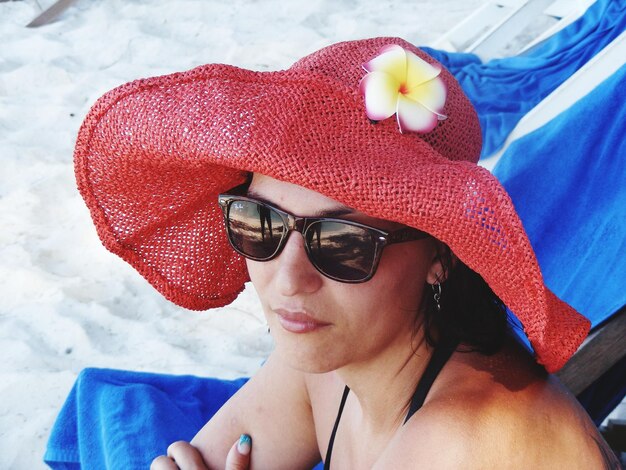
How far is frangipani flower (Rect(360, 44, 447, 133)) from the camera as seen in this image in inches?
43.1

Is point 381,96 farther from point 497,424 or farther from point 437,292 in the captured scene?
point 497,424

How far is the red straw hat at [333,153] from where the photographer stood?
1018mm

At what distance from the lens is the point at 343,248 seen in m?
1.17

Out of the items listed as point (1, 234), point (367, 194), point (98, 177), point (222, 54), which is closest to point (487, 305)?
point (367, 194)

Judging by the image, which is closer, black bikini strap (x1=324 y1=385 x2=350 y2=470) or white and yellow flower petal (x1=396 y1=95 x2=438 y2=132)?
white and yellow flower petal (x1=396 y1=95 x2=438 y2=132)

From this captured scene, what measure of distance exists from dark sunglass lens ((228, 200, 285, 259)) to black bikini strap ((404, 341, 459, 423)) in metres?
0.35

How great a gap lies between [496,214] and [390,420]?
1.89 ft

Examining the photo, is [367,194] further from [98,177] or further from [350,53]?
[98,177]

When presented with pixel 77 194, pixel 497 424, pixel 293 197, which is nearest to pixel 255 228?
pixel 293 197

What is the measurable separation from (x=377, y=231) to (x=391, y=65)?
0.86 ft

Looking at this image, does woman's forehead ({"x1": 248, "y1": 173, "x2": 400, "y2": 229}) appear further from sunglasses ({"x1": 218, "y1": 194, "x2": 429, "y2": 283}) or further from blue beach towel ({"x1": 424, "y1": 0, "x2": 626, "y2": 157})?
blue beach towel ({"x1": 424, "y1": 0, "x2": 626, "y2": 157})

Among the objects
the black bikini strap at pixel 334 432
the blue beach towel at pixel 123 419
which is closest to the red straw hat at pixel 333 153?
the black bikini strap at pixel 334 432

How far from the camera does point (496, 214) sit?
100cm

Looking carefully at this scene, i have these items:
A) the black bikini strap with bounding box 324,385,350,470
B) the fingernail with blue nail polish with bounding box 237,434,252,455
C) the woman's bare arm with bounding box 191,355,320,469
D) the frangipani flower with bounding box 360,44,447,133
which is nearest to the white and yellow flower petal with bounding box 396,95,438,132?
the frangipani flower with bounding box 360,44,447,133
